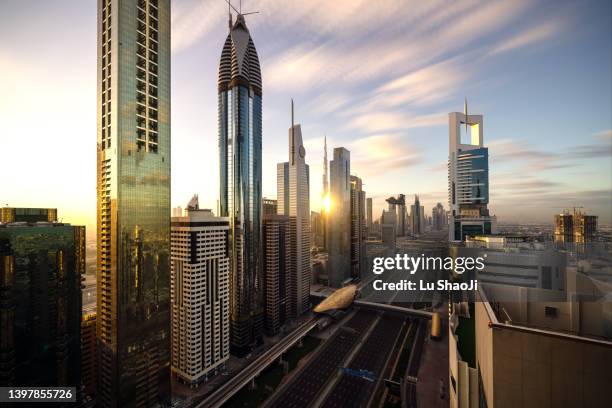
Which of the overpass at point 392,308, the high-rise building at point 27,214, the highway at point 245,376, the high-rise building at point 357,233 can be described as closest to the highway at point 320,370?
the highway at point 245,376

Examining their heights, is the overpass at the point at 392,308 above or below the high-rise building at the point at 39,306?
below

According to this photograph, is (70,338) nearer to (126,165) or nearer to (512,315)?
(126,165)

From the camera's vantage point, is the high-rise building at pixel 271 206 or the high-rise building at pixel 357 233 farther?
the high-rise building at pixel 357 233

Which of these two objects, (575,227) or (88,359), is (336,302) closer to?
(88,359)

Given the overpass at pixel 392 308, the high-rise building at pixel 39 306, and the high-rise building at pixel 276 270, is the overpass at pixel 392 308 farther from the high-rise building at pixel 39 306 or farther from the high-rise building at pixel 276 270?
the high-rise building at pixel 39 306

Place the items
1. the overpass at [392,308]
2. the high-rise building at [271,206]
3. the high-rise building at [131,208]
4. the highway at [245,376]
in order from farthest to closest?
the high-rise building at [271,206] → the overpass at [392,308] → the highway at [245,376] → the high-rise building at [131,208]

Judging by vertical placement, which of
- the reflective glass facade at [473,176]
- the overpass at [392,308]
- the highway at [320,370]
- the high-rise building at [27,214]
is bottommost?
the highway at [320,370]

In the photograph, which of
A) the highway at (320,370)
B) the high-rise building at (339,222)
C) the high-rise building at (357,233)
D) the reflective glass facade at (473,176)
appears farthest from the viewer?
the high-rise building at (357,233)
